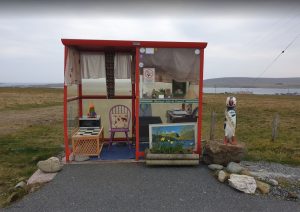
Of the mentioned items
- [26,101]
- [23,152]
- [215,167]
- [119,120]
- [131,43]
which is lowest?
[23,152]

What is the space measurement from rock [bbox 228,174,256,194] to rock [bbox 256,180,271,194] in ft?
0.38

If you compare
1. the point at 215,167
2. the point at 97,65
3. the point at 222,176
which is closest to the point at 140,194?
the point at 222,176

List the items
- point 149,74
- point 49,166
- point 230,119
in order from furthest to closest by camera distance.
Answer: point 149,74, point 230,119, point 49,166

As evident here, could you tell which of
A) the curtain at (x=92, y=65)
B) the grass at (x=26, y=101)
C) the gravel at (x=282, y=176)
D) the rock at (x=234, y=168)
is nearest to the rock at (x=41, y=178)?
the curtain at (x=92, y=65)

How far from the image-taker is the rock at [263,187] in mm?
4339

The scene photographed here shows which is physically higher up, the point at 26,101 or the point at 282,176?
the point at 26,101

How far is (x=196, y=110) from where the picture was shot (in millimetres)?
6082

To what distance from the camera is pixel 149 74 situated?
19.7ft

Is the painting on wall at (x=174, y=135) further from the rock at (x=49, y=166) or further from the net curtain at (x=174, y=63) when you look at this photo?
the rock at (x=49, y=166)

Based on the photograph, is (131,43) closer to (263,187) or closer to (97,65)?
(97,65)

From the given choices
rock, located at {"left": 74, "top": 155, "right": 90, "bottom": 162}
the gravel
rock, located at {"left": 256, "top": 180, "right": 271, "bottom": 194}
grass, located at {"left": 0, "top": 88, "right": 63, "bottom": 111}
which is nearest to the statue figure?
the gravel

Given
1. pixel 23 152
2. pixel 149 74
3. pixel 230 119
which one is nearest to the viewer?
pixel 230 119

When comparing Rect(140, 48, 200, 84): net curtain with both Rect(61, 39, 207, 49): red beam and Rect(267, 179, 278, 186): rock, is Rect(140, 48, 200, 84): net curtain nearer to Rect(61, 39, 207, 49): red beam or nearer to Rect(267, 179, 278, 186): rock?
Rect(61, 39, 207, 49): red beam

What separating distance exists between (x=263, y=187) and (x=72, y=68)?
501cm
